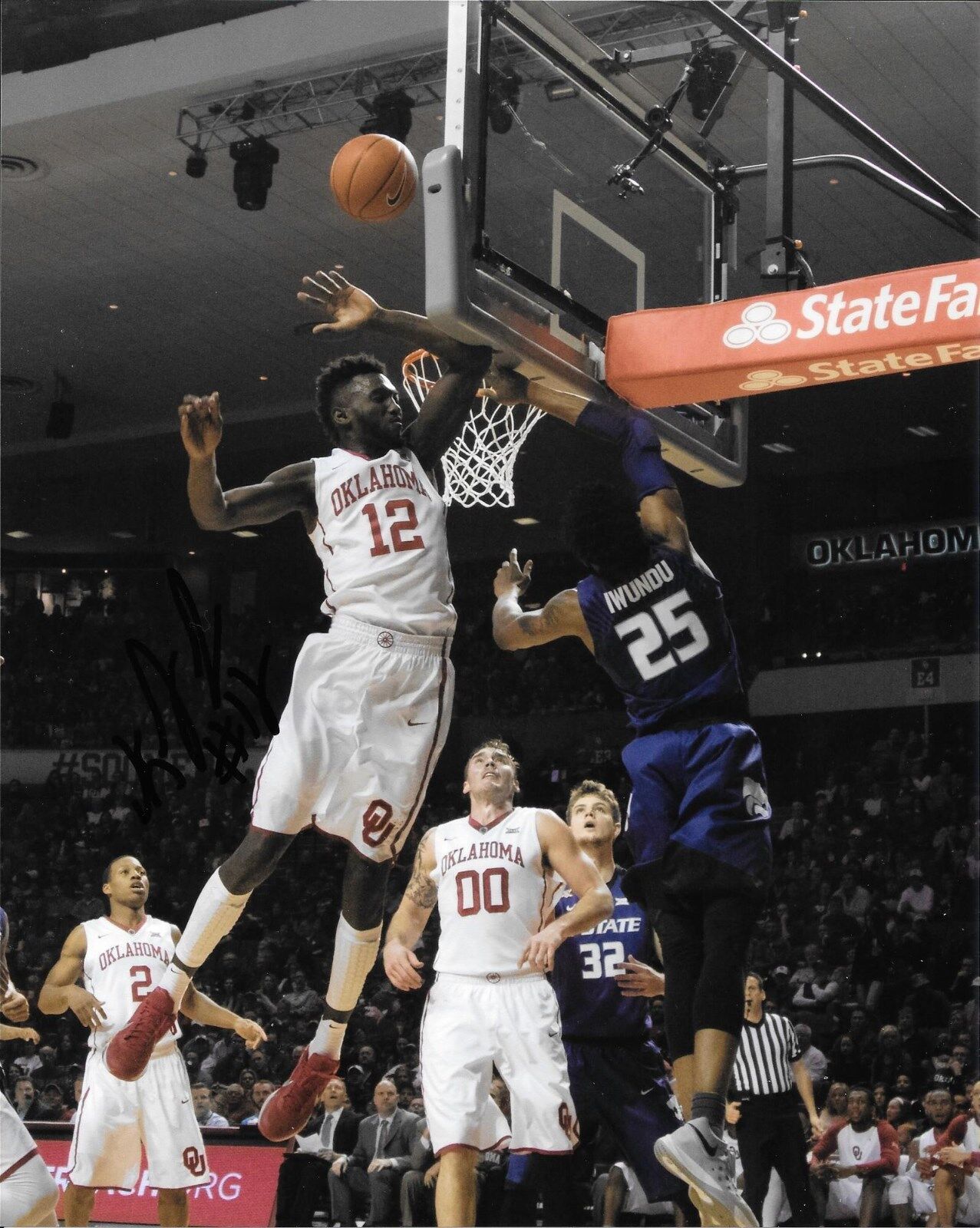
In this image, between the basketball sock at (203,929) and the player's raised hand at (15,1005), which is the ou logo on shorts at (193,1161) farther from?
the basketball sock at (203,929)

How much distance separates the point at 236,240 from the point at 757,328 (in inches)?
349

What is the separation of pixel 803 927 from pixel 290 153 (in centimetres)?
755

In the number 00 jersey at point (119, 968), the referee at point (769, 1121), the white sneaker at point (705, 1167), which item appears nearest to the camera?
the white sneaker at point (705, 1167)

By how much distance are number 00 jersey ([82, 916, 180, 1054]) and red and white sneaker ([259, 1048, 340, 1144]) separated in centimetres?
212

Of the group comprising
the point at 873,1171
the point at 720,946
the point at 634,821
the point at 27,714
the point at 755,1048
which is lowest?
the point at 873,1171

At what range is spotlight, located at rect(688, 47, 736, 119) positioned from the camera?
20.9 feet

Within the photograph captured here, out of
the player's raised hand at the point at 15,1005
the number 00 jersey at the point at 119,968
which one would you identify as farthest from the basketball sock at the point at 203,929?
the number 00 jersey at the point at 119,968

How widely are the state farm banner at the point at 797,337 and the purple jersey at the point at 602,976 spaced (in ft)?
8.06

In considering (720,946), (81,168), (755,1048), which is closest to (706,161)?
(720,946)

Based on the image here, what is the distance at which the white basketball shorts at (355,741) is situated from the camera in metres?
5.58

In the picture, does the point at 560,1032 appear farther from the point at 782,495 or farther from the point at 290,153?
the point at 782,495

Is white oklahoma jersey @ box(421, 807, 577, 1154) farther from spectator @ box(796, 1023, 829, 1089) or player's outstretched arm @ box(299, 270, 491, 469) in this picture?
spectator @ box(796, 1023, 829, 1089)

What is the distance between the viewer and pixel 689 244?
6.54 metres

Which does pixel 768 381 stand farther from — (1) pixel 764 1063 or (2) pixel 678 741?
(1) pixel 764 1063
